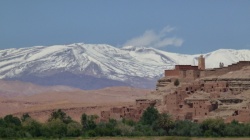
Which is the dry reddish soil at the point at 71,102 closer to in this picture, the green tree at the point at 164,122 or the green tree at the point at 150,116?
the green tree at the point at 150,116

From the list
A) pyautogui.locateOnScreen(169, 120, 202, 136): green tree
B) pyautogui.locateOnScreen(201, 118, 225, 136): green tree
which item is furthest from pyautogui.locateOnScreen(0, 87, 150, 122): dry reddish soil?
pyautogui.locateOnScreen(201, 118, 225, 136): green tree

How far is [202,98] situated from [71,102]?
55964 millimetres

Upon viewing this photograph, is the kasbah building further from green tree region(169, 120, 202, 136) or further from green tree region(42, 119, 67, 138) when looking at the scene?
green tree region(42, 119, 67, 138)

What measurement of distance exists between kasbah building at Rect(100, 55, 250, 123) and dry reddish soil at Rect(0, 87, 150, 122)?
10.8 metres

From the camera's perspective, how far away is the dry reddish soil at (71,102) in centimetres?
12394

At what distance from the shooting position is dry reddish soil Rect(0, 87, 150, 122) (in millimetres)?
123938

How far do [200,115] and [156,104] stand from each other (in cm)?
827

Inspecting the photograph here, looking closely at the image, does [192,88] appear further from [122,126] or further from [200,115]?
[122,126]

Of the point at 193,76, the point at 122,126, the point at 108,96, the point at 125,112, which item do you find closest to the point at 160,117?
the point at 122,126

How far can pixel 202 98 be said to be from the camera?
89312 millimetres

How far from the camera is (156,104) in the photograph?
312 ft

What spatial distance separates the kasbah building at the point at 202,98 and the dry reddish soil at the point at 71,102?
10.8 m

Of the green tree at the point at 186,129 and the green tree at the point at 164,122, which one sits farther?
the green tree at the point at 164,122

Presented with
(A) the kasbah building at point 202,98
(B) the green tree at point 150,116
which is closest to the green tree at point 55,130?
(B) the green tree at point 150,116
